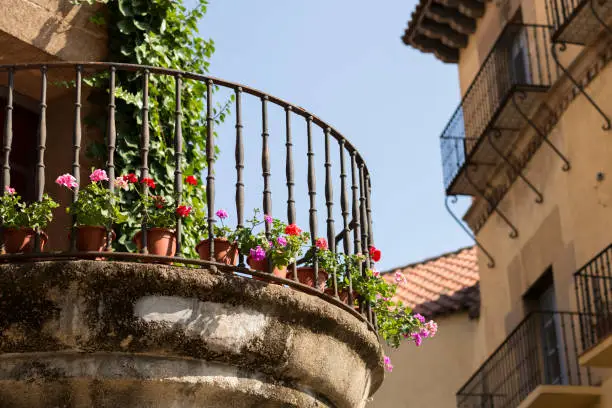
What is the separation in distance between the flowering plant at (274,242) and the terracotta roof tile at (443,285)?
13.2 m

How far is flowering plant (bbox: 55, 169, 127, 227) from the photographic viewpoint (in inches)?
274

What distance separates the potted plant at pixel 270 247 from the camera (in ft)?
24.0

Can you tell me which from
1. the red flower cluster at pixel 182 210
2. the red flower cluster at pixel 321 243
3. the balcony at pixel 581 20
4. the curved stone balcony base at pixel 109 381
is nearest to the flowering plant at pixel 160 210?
the red flower cluster at pixel 182 210

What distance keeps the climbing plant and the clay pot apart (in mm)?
1954

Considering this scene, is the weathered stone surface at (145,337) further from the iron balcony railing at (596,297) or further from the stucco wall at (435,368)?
the stucco wall at (435,368)

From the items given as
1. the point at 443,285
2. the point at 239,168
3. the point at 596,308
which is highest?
the point at 443,285

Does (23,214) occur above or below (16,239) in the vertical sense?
above

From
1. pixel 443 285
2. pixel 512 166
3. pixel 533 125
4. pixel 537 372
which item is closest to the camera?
pixel 537 372

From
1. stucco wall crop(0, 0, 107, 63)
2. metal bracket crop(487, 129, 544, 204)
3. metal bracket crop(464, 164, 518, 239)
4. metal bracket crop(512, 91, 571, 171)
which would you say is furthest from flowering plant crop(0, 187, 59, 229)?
metal bracket crop(464, 164, 518, 239)

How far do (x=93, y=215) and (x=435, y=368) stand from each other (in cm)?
1541

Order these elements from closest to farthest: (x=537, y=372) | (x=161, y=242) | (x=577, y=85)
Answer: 1. (x=161, y=242)
2. (x=577, y=85)
3. (x=537, y=372)

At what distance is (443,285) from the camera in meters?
22.7

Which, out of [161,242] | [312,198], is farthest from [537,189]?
[161,242]

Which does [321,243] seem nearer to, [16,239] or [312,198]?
[312,198]
